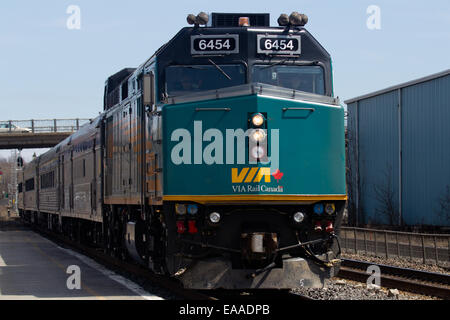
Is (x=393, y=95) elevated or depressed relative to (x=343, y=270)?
elevated

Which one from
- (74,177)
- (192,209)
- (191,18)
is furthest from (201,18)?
(74,177)

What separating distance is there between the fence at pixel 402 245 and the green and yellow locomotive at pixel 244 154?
24.9 ft

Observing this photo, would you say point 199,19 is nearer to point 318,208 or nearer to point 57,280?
point 318,208

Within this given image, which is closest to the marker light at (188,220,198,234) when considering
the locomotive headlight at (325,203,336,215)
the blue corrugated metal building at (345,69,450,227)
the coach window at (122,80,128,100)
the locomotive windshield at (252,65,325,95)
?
the locomotive headlight at (325,203,336,215)

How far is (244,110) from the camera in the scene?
36.5 feet

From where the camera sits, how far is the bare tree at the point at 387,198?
34844 millimetres

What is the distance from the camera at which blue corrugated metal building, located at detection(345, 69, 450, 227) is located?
31.3m

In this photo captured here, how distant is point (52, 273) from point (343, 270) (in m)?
6.33

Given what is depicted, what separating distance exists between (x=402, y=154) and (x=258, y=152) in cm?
2430

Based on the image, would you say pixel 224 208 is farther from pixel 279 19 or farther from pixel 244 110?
pixel 279 19
